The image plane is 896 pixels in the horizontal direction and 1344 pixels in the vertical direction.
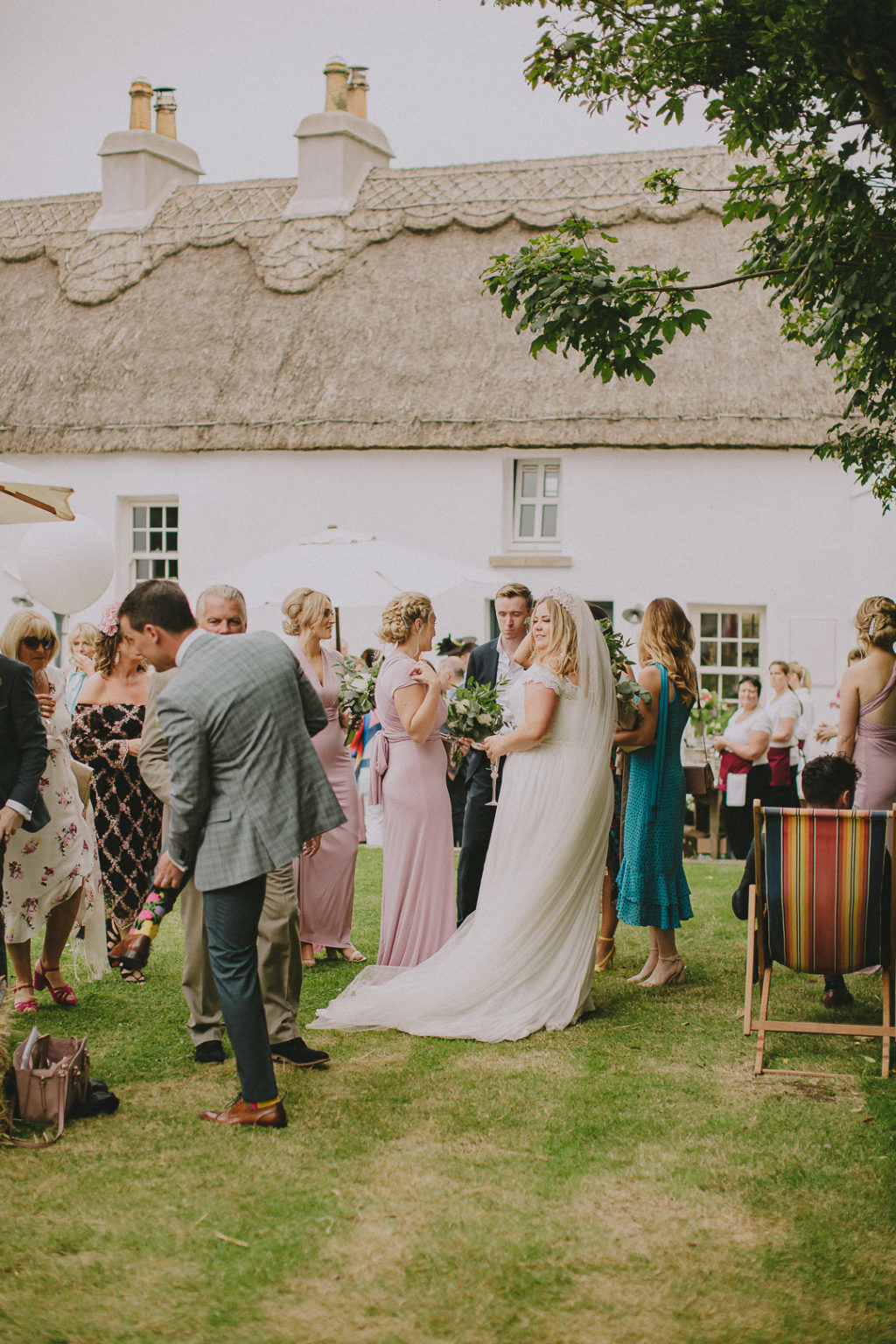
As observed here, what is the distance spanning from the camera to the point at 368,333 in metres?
18.2

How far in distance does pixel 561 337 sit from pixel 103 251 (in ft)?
54.1

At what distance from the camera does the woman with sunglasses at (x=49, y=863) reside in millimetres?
5781

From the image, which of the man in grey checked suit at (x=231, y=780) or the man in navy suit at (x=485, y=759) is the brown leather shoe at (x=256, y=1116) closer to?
the man in grey checked suit at (x=231, y=780)

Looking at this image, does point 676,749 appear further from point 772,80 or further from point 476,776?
point 772,80

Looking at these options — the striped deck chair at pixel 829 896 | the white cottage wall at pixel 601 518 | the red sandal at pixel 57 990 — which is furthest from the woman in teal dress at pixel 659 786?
the white cottage wall at pixel 601 518

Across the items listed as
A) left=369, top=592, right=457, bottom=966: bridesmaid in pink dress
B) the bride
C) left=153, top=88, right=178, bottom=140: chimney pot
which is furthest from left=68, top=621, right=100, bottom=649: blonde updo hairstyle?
left=153, top=88, right=178, bottom=140: chimney pot

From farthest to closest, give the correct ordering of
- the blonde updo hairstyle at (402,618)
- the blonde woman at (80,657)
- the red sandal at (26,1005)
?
the blonde woman at (80,657), the blonde updo hairstyle at (402,618), the red sandal at (26,1005)

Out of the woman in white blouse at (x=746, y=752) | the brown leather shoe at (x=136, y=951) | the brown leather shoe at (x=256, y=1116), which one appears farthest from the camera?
the woman in white blouse at (x=746, y=752)

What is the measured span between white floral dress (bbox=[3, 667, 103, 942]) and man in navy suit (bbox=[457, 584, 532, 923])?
7.16 ft

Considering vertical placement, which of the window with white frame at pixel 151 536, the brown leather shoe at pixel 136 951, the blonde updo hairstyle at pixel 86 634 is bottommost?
the brown leather shoe at pixel 136 951

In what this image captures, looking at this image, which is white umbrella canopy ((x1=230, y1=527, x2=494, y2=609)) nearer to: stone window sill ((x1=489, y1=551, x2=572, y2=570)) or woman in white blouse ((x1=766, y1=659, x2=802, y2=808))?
woman in white blouse ((x1=766, y1=659, x2=802, y2=808))

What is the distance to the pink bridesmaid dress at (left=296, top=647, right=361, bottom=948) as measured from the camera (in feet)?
22.8

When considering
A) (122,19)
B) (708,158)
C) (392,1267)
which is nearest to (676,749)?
(392,1267)

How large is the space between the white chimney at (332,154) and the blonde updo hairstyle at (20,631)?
15.7m
